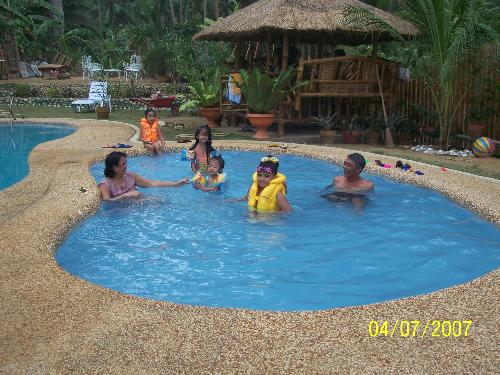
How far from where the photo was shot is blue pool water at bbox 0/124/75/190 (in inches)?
414

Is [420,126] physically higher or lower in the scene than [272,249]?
higher

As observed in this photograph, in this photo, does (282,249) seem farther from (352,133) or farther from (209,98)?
(209,98)

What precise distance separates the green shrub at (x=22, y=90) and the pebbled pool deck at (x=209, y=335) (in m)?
22.0

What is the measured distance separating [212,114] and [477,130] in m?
7.94

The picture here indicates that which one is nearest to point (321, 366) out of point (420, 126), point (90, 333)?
point (90, 333)

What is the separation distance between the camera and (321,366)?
3.29 meters

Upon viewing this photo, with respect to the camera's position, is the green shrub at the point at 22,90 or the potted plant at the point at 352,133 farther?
the green shrub at the point at 22,90

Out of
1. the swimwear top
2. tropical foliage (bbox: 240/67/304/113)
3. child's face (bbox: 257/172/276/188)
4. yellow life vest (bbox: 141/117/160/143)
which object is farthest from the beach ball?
the swimwear top

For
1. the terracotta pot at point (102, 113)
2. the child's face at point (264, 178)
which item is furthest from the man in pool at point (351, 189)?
the terracotta pot at point (102, 113)

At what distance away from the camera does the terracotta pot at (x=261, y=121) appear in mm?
14312

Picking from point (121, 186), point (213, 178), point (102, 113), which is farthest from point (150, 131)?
point (102, 113)

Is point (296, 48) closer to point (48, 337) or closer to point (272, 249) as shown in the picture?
point (272, 249)

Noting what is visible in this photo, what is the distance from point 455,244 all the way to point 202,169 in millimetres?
4329

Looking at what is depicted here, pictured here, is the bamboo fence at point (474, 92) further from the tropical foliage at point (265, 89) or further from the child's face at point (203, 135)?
the child's face at point (203, 135)
